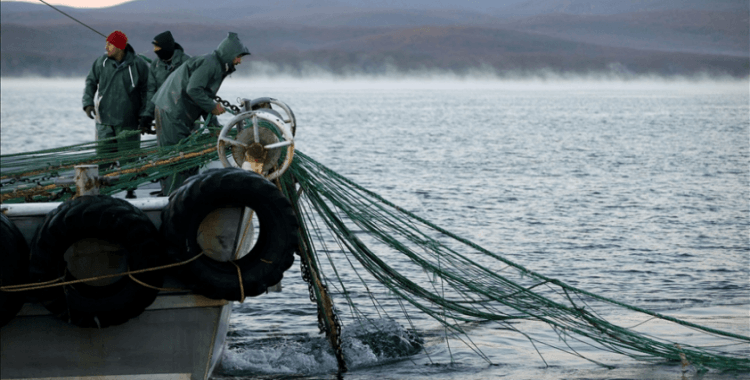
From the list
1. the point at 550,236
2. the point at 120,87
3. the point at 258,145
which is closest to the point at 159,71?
the point at 120,87

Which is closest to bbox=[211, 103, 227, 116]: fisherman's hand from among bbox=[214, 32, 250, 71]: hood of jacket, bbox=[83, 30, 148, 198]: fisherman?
bbox=[214, 32, 250, 71]: hood of jacket

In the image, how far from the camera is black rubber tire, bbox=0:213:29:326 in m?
5.07

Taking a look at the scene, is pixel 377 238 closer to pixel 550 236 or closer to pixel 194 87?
pixel 194 87

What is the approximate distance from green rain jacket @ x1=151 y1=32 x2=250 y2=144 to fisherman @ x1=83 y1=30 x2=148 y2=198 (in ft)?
3.70

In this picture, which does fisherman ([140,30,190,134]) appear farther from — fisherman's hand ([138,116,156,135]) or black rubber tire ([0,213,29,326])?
black rubber tire ([0,213,29,326])

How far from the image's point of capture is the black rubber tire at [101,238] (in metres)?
4.96

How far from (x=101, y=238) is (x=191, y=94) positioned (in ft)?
8.20

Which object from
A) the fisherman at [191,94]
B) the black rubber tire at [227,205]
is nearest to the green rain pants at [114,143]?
the fisherman at [191,94]

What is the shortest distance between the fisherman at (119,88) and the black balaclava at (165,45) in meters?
0.39

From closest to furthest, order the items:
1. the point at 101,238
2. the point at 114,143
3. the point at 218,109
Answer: the point at 101,238
the point at 218,109
the point at 114,143

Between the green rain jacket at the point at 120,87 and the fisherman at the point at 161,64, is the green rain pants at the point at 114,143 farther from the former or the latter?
the fisherman at the point at 161,64

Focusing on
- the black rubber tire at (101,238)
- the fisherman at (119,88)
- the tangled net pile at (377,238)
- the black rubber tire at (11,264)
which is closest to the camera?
the black rubber tire at (101,238)

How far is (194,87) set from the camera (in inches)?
287

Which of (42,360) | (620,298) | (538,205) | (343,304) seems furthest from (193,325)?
(538,205)
